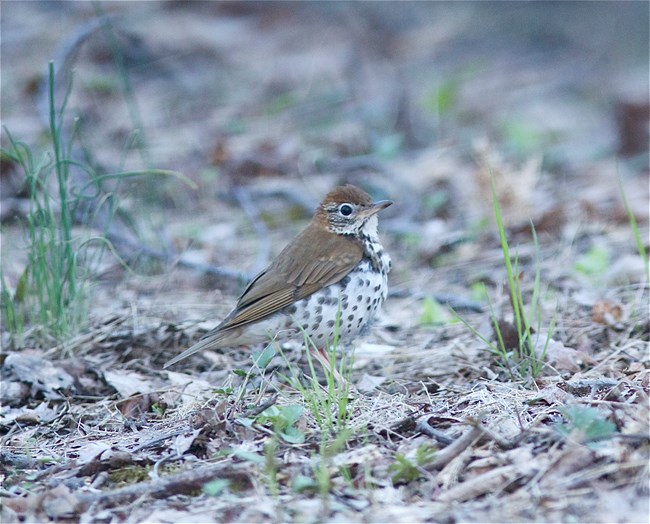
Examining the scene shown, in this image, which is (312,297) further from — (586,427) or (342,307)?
(586,427)

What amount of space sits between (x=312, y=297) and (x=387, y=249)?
236cm

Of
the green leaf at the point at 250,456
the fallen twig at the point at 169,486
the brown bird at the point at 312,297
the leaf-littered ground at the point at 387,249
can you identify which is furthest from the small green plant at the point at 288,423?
the brown bird at the point at 312,297

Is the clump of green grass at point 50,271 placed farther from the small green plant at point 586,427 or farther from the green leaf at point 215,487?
the small green plant at point 586,427

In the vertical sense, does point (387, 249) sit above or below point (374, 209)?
below

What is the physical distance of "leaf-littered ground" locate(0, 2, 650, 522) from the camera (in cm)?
333

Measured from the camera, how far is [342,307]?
5.02 metres

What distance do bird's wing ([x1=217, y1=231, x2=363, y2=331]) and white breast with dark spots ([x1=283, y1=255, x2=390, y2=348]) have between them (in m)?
0.04

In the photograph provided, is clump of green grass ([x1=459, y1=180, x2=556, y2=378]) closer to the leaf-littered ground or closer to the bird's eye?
the leaf-littered ground

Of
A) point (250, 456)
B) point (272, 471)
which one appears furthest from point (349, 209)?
point (272, 471)

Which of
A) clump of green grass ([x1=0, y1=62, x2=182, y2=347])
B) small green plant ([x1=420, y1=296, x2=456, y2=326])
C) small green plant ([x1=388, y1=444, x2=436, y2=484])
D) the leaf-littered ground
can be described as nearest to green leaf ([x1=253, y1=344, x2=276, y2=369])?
the leaf-littered ground

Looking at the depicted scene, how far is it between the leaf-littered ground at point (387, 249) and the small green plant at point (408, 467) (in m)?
0.02

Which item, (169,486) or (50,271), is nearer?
(169,486)

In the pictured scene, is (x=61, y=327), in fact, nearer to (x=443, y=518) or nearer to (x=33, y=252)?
(x=33, y=252)

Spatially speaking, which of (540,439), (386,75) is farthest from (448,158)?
(540,439)
